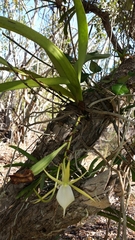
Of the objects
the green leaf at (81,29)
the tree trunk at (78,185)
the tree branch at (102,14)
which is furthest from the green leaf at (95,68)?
the tree branch at (102,14)

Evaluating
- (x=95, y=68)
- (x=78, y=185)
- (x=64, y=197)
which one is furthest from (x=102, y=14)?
(x=64, y=197)

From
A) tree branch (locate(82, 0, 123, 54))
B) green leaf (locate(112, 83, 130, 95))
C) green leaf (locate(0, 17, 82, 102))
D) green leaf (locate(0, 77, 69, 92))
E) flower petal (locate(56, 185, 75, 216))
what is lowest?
flower petal (locate(56, 185, 75, 216))

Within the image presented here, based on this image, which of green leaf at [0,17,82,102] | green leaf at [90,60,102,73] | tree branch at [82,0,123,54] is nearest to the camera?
green leaf at [0,17,82,102]

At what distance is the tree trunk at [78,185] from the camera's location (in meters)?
0.58

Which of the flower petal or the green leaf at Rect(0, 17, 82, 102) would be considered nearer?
the flower petal

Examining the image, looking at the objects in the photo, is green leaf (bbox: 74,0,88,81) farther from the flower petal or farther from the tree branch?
the tree branch

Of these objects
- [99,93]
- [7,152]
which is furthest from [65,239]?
[7,152]

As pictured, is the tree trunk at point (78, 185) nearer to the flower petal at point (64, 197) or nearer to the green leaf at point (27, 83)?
the green leaf at point (27, 83)

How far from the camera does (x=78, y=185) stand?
0.62 meters

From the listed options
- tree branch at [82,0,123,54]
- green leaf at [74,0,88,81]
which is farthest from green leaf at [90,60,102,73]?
tree branch at [82,0,123,54]

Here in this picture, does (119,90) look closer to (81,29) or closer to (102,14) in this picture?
(81,29)

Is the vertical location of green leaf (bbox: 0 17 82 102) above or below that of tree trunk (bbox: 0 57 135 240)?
above

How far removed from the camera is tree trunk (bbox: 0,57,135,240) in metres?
0.58

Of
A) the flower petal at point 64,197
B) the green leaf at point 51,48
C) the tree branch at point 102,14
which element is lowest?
the flower petal at point 64,197
